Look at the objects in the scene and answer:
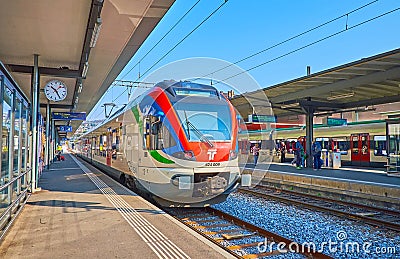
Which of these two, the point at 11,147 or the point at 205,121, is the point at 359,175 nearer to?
the point at 205,121

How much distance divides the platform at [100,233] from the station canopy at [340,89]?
7.44 meters

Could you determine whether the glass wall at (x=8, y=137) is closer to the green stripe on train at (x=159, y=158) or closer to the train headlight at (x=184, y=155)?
the green stripe on train at (x=159, y=158)

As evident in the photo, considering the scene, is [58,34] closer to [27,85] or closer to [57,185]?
[57,185]

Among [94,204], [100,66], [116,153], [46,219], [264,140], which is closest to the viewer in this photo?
[46,219]

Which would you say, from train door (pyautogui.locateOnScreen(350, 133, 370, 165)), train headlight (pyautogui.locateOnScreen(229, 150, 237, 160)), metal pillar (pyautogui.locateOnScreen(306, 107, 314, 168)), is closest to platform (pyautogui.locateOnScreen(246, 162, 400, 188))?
metal pillar (pyautogui.locateOnScreen(306, 107, 314, 168))

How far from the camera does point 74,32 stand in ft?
25.6

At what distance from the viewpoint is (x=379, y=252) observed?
5.86m

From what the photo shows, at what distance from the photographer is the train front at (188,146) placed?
725 centimetres

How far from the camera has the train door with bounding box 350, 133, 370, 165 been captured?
20656 mm

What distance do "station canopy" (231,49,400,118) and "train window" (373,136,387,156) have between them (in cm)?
369

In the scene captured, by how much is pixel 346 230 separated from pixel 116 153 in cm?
772

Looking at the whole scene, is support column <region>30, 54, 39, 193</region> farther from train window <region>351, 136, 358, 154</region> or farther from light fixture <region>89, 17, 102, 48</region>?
train window <region>351, 136, 358, 154</region>

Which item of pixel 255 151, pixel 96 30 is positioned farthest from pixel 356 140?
pixel 96 30

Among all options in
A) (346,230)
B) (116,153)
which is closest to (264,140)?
(116,153)
